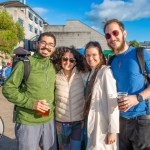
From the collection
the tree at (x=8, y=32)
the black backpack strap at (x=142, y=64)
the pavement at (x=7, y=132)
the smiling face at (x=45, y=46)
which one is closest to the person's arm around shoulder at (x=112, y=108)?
the black backpack strap at (x=142, y=64)

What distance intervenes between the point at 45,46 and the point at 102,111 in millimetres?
1129

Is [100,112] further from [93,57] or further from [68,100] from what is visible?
[93,57]

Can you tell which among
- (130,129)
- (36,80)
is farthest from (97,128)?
(36,80)

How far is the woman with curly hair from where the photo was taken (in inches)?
129

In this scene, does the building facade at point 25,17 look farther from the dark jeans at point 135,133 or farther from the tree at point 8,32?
the dark jeans at point 135,133

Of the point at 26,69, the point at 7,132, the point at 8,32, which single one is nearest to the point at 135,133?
the point at 26,69

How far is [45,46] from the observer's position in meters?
3.23

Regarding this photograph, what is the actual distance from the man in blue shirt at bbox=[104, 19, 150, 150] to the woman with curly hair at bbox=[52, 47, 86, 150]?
1.83ft

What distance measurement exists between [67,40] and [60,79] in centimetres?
3886

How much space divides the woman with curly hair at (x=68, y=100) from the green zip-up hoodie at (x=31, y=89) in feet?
0.49

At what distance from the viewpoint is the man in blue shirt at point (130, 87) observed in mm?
2930

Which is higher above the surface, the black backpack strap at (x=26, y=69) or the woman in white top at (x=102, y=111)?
the black backpack strap at (x=26, y=69)

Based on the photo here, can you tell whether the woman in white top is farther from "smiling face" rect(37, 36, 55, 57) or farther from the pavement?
the pavement

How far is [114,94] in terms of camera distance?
285 centimetres
